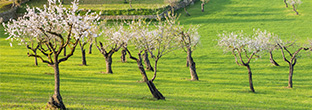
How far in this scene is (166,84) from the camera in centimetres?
4403

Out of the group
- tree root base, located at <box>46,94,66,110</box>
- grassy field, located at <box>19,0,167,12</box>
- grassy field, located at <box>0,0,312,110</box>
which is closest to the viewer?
tree root base, located at <box>46,94,66,110</box>

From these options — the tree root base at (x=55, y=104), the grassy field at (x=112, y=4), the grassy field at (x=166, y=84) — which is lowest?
the grassy field at (x=166, y=84)

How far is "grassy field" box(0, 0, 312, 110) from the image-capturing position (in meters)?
30.6

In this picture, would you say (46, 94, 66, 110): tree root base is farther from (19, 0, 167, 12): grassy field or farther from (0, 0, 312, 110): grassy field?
(19, 0, 167, 12): grassy field

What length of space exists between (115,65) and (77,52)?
14.5 meters

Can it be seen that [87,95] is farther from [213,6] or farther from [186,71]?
[213,6]

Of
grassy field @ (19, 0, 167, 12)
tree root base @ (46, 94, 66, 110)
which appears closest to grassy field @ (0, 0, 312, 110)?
tree root base @ (46, 94, 66, 110)

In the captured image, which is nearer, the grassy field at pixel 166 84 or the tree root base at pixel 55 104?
the tree root base at pixel 55 104

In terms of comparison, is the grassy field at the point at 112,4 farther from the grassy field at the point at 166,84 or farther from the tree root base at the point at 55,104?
the tree root base at the point at 55,104

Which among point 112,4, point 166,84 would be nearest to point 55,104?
point 166,84

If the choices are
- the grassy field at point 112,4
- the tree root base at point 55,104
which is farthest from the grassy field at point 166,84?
the grassy field at point 112,4

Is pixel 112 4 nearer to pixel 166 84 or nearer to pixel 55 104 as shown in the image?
pixel 166 84

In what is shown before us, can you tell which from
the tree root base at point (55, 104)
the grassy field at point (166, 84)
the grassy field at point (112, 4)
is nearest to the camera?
the tree root base at point (55, 104)

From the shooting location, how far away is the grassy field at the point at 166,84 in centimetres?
3058
